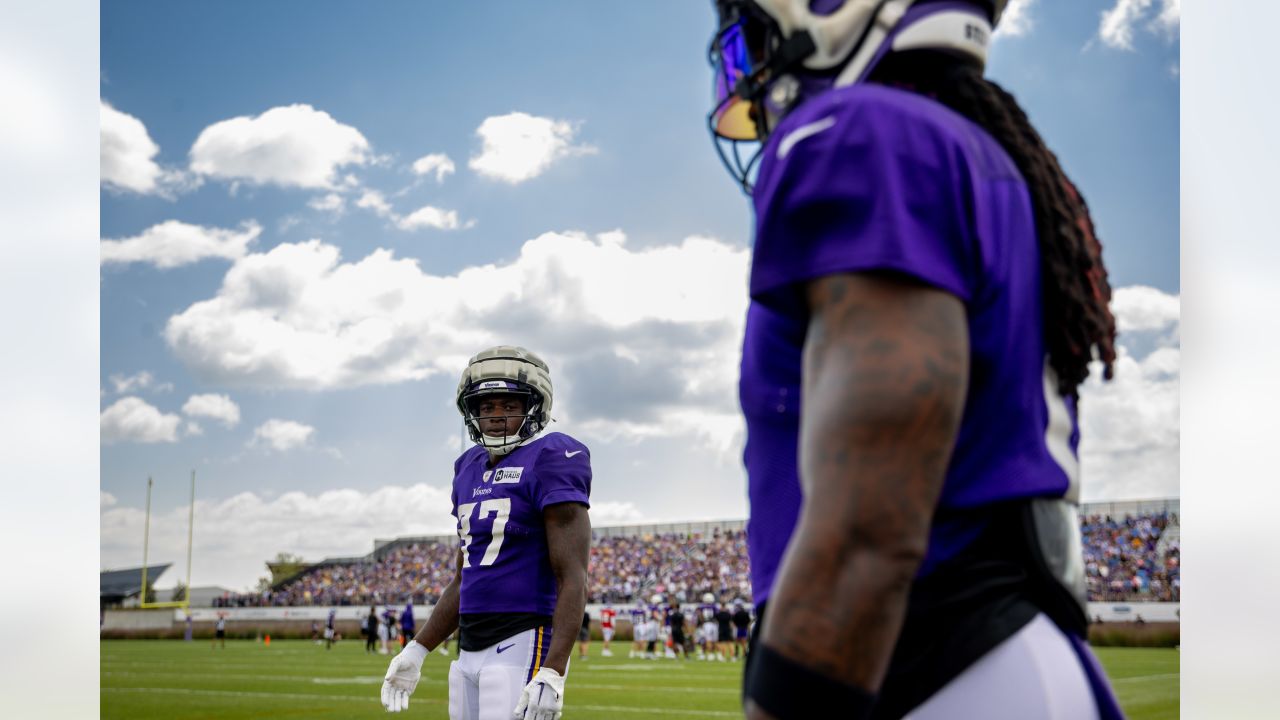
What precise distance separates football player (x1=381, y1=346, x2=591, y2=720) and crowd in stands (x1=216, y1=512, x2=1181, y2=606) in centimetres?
2170

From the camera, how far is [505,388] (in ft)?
15.5

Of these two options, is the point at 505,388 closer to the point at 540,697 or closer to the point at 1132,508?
the point at 540,697

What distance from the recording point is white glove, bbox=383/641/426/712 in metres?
4.72

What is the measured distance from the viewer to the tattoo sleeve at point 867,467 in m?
1.03

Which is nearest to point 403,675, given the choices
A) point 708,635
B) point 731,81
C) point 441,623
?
point 441,623

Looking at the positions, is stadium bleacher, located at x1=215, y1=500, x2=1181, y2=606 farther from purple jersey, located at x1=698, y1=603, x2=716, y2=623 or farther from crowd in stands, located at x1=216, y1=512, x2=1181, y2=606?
purple jersey, located at x1=698, y1=603, x2=716, y2=623

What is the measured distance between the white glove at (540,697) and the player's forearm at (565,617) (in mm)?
67

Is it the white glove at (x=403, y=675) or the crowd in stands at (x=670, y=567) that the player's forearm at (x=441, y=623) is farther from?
the crowd in stands at (x=670, y=567)

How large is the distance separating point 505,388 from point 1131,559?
96.5ft

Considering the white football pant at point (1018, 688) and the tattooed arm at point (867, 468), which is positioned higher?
the tattooed arm at point (867, 468)

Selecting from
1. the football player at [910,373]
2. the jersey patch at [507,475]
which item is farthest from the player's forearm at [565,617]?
the football player at [910,373]

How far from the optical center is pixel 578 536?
4410mm

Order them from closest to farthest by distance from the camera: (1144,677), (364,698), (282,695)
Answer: (364,698) < (282,695) < (1144,677)

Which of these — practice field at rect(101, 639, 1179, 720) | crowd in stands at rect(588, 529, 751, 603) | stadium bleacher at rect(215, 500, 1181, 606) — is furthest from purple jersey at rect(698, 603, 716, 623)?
crowd in stands at rect(588, 529, 751, 603)
